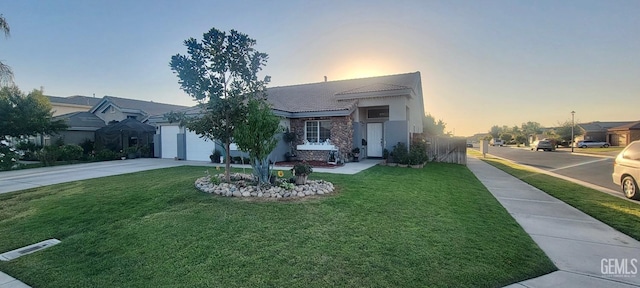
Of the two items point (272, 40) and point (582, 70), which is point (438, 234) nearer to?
point (272, 40)

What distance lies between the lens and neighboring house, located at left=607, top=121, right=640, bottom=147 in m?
41.1

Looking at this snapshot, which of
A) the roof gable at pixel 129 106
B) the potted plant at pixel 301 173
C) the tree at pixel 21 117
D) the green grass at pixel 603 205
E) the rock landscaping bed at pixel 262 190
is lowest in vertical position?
the green grass at pixel 603 205

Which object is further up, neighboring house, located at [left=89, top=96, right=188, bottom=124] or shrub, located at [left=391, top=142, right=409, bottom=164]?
neighboring house, located at [left=89, top=96, right=188, bottom=124]

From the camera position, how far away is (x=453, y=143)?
18000 millimetres

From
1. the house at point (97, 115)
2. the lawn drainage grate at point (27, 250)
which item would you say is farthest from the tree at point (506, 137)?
the lawn drainage grate at point (27, 250)

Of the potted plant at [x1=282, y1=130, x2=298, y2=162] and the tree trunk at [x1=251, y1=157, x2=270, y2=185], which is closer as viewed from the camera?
the tree trunk at [x1=251, y1=157, x2=270, y2=185]

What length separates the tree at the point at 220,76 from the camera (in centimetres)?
814

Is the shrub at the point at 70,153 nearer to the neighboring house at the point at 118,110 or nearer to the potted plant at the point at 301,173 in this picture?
the neighboring house at the point at 118,110

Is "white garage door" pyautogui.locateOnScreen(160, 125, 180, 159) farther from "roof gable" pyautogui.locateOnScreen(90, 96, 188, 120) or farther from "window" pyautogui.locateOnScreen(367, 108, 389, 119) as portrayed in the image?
"window" pyautogui.locateOnScreen(367, 108, 389, 119)

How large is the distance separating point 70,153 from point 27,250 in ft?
57.7

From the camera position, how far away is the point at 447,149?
1827 centimetres

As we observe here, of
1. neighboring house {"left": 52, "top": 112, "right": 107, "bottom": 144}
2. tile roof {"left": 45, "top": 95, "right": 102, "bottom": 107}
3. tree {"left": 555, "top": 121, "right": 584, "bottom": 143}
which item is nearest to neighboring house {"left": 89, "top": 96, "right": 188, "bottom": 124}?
neighboring house {"left": 52, "top": 112, "right": 107, "bottom": 144}

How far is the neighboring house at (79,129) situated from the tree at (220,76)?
1941 centimetres

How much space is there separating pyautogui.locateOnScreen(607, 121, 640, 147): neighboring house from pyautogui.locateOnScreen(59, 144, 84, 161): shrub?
6817 cm
